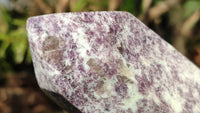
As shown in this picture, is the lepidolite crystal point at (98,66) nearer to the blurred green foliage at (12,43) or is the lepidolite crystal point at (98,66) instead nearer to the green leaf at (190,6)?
the blurred green foliage at (12,43)

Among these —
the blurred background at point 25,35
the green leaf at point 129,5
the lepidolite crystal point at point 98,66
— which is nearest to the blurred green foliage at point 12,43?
→ the blurred background at point 25,35

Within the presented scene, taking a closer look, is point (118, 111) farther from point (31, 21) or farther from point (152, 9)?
point (152, 9)

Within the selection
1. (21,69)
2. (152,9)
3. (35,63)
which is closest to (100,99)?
(35,63)

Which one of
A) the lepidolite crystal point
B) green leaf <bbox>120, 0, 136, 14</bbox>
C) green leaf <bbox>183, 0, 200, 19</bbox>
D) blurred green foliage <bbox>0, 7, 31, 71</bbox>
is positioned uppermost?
the lepidolite crystal point

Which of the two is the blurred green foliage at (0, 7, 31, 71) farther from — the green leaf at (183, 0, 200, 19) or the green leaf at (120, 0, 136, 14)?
the green leaf at (183, 0, 200, 19)

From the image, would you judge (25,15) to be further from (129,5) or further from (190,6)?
(190,6)

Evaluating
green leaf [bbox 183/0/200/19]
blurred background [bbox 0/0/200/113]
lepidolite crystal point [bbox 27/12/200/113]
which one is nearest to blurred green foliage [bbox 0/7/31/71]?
blurred background [bbox 0/0/200/113]

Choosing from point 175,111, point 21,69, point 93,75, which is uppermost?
point 93,75

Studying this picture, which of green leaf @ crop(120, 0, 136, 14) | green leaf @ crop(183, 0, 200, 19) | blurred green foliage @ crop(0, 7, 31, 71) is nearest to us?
green leaf @ crop(120, 0, 136, 14)
